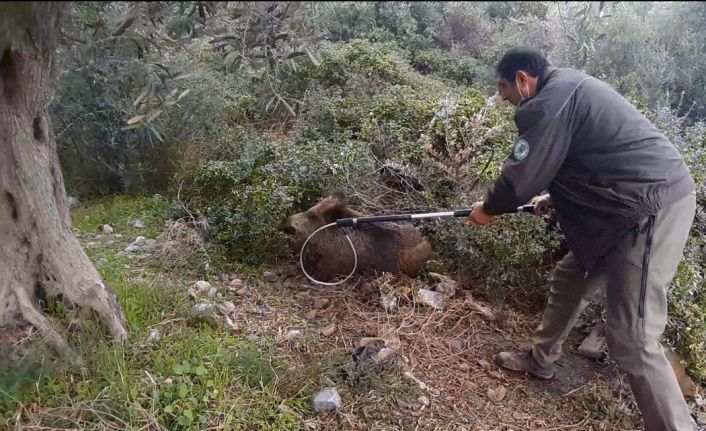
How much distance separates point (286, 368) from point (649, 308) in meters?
1.76

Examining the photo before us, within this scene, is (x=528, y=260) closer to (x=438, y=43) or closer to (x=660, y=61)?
(x=660, y=61)

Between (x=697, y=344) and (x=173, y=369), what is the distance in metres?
2.83

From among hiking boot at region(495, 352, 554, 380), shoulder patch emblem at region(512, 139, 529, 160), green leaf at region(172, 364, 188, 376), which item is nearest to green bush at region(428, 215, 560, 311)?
hiking boot at region(495, 352, 554, 380)

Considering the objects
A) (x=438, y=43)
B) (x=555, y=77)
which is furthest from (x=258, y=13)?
(x=438, y=43)

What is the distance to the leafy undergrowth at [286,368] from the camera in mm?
2533

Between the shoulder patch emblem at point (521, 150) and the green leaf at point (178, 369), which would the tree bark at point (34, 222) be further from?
the shoulder patch emblem at point (521, 150)

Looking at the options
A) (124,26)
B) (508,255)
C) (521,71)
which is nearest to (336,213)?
(508,255)

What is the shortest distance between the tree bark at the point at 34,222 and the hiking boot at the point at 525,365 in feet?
6.85

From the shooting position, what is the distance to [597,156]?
8.95ft

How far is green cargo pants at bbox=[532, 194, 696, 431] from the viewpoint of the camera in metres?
2.70

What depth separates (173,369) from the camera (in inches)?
106

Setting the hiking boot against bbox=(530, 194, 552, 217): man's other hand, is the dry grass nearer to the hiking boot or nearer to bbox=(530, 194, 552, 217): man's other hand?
the hiking boot

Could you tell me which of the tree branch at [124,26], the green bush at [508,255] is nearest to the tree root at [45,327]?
the tree branch at [124,26]

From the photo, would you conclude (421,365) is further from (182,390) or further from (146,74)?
(146,74)
